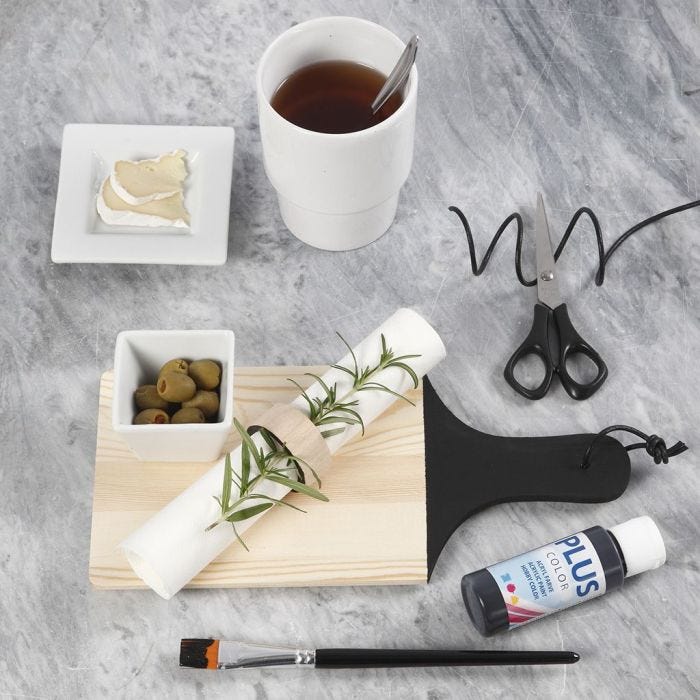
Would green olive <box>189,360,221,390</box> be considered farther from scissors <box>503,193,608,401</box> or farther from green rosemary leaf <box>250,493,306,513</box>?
scissors <box>503,193,608,401</box>

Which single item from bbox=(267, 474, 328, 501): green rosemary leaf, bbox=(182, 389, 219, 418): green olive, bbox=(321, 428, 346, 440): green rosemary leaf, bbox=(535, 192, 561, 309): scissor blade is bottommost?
bbox=(182, 389, 219, 418): green olive

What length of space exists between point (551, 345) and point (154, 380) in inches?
15.2

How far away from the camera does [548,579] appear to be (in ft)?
2.93

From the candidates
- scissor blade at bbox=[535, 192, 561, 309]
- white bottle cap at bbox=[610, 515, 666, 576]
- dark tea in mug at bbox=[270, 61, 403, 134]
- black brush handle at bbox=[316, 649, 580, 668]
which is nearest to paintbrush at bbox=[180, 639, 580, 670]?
black brush handle at bbox=[316, 649, 580, 668]

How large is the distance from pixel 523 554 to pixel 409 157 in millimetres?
377

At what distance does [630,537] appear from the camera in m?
0.91

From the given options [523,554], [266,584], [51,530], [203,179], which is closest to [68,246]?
[203,179]

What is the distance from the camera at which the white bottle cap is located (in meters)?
0.91

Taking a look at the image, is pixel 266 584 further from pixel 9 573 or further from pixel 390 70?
pixel 390 70

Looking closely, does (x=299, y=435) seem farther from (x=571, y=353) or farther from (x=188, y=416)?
(x=571, y=353)

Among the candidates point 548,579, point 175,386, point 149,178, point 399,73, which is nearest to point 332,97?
point 399,73

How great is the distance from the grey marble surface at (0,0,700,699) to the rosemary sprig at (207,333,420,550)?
0.33ft

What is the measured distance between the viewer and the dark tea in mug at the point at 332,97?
94cm

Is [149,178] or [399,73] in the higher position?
[399,73]
